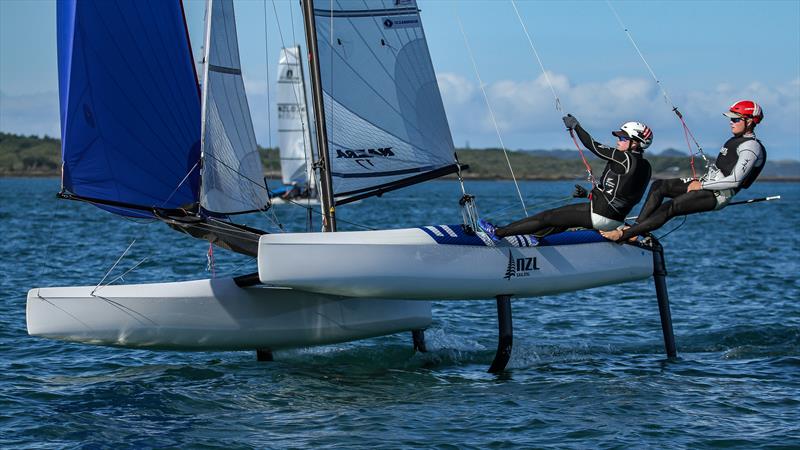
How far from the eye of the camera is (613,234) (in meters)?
10.6

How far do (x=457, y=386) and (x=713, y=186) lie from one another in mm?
2912

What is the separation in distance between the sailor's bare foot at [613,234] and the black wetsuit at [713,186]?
0.11m

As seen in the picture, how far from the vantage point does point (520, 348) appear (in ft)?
37.8

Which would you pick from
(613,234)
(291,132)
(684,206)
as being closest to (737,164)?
(684,206)

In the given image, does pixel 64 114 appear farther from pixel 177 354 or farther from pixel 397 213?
pixel 397 213

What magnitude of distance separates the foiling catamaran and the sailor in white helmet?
219 millimetres

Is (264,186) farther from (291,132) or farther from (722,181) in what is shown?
(291,132)

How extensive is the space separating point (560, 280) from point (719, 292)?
7.17 meters

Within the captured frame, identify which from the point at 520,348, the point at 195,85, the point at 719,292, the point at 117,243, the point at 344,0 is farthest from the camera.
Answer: the point at 117,243

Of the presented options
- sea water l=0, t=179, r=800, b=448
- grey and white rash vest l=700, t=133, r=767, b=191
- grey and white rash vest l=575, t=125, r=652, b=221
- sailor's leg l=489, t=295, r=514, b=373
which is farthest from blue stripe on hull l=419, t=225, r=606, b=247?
grey and white rash vest l=700, t=133, r=767, b=191

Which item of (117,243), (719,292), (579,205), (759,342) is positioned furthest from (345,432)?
(117,243)

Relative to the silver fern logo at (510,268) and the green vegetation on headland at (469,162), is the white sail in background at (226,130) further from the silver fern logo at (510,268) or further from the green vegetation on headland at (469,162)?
the green vegetation on headland at (469,162)

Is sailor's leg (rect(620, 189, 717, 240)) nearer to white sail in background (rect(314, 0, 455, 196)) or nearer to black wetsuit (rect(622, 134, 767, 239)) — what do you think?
black wetsuit (rect(622, 134, 767, 239))

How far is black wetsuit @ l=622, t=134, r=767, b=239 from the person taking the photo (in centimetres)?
977
